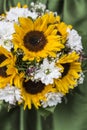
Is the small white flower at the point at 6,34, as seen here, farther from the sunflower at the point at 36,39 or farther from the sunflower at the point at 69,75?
the sunflower at the point at 69,75

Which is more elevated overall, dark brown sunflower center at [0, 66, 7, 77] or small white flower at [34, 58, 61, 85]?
dark brown sunflower center at [0, 66, 7, 77]

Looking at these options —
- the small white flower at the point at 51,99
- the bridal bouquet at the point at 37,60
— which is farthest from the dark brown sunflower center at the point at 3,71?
the small white flower at the point at 51,99

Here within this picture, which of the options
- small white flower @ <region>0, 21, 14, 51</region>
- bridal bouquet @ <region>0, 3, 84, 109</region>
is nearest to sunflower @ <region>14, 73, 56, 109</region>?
bridal bouquet @ <region>0, 3, 84, 109</region>

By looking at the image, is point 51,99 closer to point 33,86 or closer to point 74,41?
point 33,86

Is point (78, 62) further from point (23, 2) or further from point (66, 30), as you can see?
point (23, 2)

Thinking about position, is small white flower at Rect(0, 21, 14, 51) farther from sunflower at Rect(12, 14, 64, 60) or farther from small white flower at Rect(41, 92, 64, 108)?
small white flower at Rect(41, 92, 64, 108)

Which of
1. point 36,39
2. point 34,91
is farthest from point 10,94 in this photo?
point 36,39
